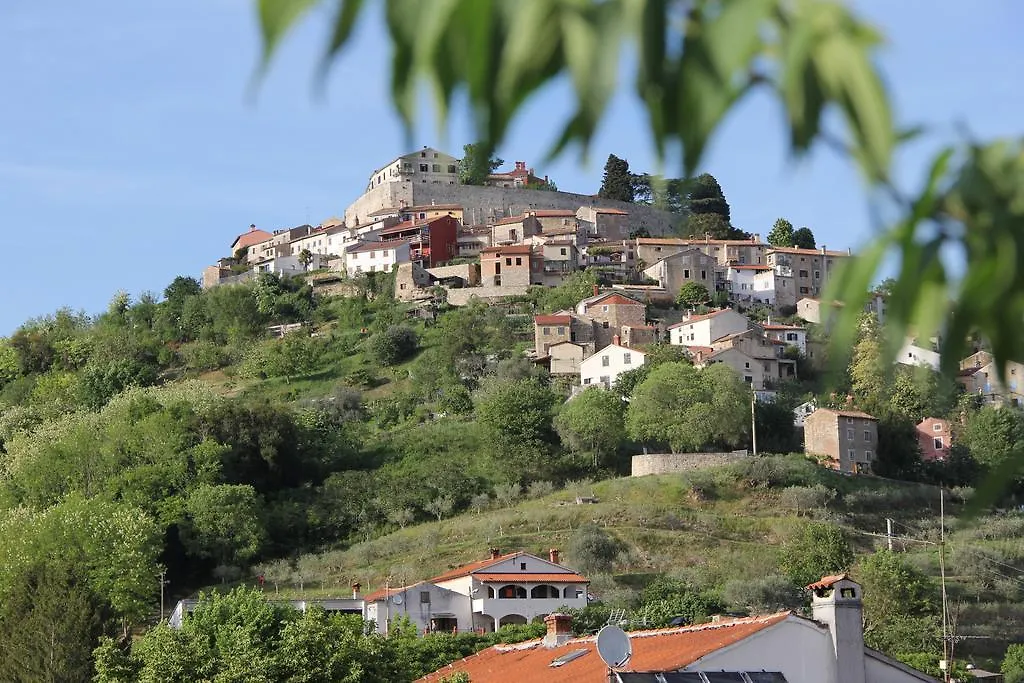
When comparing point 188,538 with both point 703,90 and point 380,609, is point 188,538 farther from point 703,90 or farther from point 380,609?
point 703,90

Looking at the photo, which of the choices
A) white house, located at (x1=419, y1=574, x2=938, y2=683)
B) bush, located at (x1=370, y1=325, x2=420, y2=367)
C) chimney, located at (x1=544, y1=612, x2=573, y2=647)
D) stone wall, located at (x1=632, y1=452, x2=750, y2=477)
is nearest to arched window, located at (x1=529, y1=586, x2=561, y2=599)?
stone wall, located at (x1=632, y1=452, x2=750, y2=477)

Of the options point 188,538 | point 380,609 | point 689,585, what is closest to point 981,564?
point 689,585

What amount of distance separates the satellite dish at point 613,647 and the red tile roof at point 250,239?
114 m

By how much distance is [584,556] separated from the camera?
65562mm

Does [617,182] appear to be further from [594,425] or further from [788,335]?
[594,425]

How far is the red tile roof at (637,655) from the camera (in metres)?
22.6

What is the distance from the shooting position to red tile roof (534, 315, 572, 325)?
319 feet

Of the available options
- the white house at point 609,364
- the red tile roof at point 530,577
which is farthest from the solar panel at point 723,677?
the white house at point 609,364

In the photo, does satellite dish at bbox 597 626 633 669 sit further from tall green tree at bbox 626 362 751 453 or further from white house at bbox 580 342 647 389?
white house at bbox 580 342 647 389

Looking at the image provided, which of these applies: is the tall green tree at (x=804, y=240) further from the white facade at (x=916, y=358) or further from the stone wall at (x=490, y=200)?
the white facade at (x=916, y=358)

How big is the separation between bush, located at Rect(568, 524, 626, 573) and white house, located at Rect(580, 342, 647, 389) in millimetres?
23859

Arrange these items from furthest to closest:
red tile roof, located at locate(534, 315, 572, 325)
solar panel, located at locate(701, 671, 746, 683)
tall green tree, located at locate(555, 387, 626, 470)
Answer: red tile roof, located at locate(534, 315, 572, 325) < tall green tree, located at locate(555, 387, 626, 470) < solar panel, located at locate(701, 671, 746, 683)

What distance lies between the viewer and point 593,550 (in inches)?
2598

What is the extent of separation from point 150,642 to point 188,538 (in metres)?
36.2
